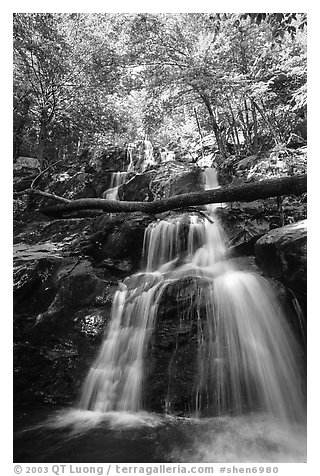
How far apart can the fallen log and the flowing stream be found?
1045mm

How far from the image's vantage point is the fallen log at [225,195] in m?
3.60

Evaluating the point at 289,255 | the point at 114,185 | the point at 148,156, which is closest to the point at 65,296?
the point at 289,255

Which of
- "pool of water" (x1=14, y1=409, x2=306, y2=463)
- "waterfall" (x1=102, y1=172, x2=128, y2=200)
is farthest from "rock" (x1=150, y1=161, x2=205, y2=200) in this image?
"pool of water" (x1=14, y1=409, x2=306, y2=463)

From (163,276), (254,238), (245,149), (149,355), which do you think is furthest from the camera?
(245,149)

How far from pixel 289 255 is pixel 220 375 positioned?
4.86 feet

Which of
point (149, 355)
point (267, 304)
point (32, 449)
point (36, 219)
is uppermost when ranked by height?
point (36, 219)

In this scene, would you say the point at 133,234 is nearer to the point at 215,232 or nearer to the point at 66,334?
Result: the point at 215,232

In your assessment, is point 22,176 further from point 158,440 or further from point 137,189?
point 158,440

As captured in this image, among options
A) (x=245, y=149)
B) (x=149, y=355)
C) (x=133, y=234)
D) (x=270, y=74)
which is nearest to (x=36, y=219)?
(x=133, y=234)

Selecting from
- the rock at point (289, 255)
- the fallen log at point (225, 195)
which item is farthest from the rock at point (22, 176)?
the rock at point (289, 255)

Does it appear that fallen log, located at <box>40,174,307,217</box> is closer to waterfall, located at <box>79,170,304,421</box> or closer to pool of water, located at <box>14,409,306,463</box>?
waterfall, located at <box>79,170,304,421</box>

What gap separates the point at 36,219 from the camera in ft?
20.5

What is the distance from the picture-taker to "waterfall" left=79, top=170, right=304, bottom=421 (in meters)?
3.12

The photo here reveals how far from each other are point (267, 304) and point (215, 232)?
2.09 metres
